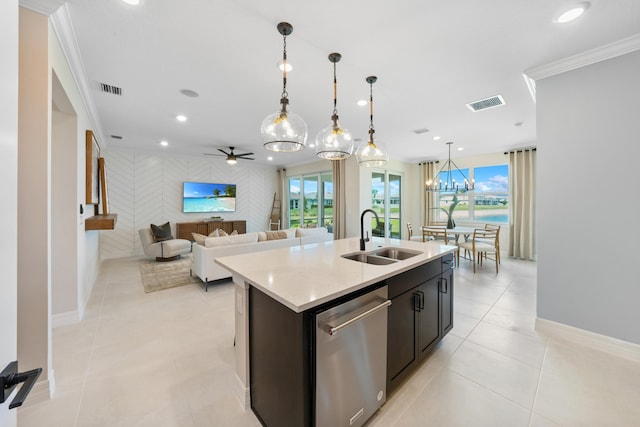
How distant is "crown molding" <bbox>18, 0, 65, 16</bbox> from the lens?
164 centimetres

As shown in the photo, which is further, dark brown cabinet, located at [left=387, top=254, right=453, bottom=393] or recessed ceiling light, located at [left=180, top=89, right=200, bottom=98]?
recessed ceiling light, located at [left=180, top=89, right=200, bottom=98]

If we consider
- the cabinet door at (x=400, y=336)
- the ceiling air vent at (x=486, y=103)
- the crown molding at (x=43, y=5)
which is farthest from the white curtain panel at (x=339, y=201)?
the crown molding at (x=43, y=5)

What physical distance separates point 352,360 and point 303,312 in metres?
0.45

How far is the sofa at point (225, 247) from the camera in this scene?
375cm

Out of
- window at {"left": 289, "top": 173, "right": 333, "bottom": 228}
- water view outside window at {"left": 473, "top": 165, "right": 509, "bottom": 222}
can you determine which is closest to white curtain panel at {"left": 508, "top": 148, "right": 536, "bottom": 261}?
water view outside window at {"left": 473, "top": 165, "right": 509, "bottom": 222}

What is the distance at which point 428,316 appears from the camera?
203 centimetres

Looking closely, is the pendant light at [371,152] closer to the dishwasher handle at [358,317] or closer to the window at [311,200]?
the dishwasher handle at [358,317]

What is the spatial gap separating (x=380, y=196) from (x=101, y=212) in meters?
6.24

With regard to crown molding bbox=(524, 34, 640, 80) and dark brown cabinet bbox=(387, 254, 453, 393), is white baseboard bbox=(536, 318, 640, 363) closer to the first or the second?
dark brown cabinet bbox=(387, 254, 453, 393)

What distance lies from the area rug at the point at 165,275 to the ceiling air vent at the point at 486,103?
505 centimetres

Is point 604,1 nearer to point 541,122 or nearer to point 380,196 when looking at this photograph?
point 541,122

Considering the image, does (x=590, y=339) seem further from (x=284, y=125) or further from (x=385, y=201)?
(x=385, y=201)

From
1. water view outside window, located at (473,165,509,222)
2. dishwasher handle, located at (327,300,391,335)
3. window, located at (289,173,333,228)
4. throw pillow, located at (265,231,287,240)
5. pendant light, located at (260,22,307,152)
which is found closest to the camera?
dishwasher handle, located at (327,300,391,335)

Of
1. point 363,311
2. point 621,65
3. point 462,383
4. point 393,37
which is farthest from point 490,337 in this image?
point 393,37
